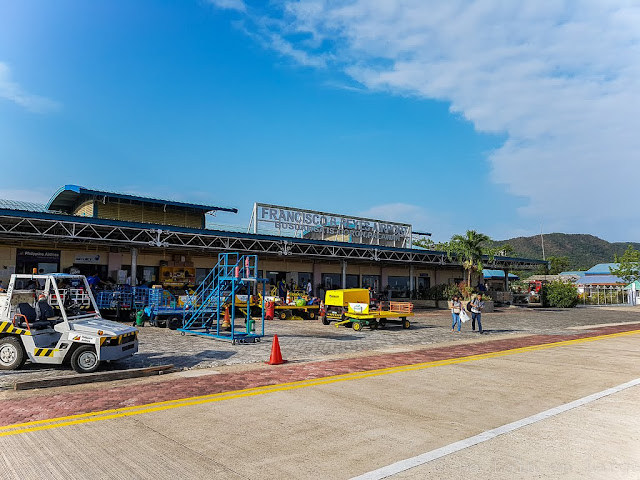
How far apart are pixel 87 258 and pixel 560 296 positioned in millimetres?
42066

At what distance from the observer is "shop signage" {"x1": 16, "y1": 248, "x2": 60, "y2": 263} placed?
26.4 m

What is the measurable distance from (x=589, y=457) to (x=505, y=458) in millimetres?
1098

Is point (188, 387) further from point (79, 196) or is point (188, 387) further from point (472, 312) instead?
point (79, 196)

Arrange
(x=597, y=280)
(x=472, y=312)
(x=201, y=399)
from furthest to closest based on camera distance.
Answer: (x=597, y=280) < (x=472, y=312) < (x=201, y=399)

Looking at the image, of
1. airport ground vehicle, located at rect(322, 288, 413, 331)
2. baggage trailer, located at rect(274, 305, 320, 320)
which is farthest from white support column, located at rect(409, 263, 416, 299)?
airport ground vehicle, located at rect(322, 288, 413, 331)

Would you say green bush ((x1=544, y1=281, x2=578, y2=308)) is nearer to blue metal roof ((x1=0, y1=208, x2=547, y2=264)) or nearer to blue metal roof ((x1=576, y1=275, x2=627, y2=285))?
blue metal roof ((x1=0, y1=208, x2=547, y2=264))

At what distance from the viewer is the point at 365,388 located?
1012cm

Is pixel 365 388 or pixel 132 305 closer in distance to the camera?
pixel 365 388

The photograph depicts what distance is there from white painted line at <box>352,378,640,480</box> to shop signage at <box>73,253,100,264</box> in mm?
26908

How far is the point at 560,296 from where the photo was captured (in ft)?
154

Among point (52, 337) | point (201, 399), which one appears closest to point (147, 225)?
point (52, 337)

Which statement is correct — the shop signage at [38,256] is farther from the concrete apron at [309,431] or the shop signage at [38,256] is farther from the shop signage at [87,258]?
the concrete apron at [309,431]

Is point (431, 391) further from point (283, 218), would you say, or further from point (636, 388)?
point (283, 218)

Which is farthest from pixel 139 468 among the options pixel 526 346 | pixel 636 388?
pixel 526 346
